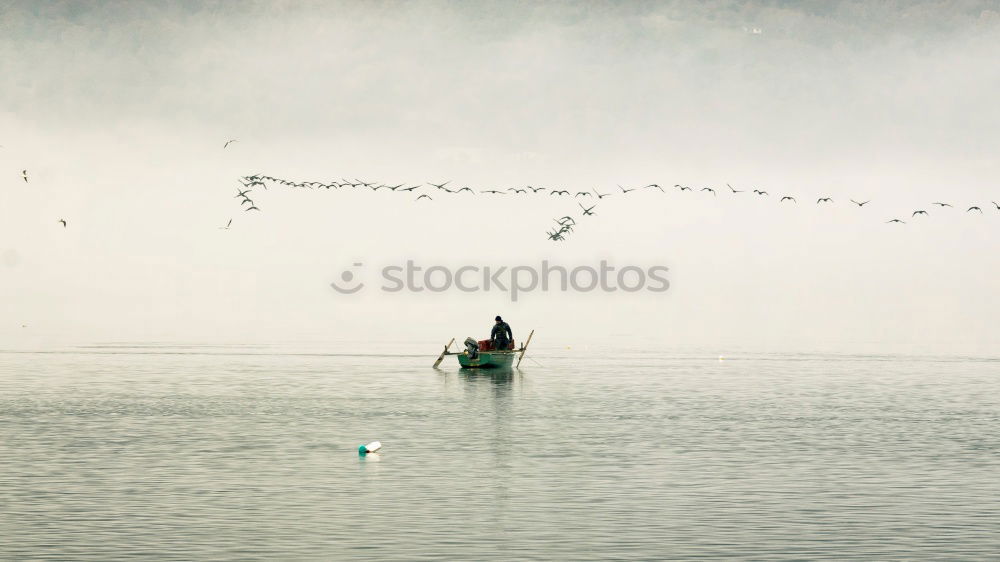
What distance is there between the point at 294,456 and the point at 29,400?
1238 inches

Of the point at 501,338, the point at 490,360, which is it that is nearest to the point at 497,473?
the point at 490,360

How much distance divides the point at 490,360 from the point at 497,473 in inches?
1787

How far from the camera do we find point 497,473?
112 feet

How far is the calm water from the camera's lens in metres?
23.9

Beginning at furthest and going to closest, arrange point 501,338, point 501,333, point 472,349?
point 501,338 < point 501,333 < point 472,349

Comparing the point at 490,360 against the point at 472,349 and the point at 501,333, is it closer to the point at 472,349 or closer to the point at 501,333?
the point at 472,349

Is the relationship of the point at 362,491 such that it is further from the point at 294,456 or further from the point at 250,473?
the point at 294,456

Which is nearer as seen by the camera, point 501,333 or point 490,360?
point 490,360

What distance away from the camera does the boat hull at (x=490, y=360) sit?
79.4m

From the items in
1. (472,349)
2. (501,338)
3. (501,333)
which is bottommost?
(472,349)

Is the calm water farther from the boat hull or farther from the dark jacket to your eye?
the dark jacket

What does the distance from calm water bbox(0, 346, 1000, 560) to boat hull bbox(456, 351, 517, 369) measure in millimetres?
4612

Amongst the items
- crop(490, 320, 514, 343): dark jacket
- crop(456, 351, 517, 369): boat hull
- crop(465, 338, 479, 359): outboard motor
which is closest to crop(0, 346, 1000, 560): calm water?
crop(456, 351, 517, 369): boat hull

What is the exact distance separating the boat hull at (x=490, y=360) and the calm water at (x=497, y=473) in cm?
461
